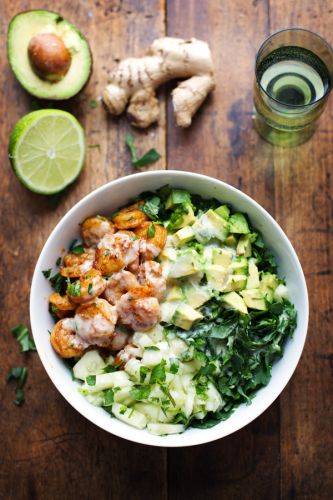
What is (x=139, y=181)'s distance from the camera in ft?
7.64

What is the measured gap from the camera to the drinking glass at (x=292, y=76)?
2395mm

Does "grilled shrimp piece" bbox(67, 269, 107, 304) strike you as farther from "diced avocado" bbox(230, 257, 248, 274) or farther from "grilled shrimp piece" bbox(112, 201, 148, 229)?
"diced avocado" bbox(230, 257, 248, 274)

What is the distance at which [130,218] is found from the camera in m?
2.34

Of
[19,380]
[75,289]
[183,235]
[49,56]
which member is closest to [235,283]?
[183,235]

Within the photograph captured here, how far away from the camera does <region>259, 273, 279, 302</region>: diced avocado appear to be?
7.54 ft

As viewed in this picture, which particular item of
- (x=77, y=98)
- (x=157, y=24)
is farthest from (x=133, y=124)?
(x=157, y=24)

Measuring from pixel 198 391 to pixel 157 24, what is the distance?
5.42 ft

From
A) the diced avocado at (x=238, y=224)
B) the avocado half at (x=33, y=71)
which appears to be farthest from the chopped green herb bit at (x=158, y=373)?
the avocado half at (x=33, y=71)

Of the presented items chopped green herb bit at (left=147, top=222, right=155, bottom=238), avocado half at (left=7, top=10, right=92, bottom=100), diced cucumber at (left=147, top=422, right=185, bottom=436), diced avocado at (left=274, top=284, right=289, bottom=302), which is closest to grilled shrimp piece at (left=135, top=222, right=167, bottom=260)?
chopped green herb bit at (left=147, top=222, right=155, bottom=238)

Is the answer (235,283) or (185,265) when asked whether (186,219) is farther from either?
(235,283)

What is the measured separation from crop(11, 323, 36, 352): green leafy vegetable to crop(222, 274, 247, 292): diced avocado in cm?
94

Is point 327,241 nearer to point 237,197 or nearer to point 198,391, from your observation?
point 237,197

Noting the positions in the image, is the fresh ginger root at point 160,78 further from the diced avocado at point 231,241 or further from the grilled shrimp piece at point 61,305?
the grilled shrimp piece at point 61,305

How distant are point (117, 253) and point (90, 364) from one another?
444 millimetres
